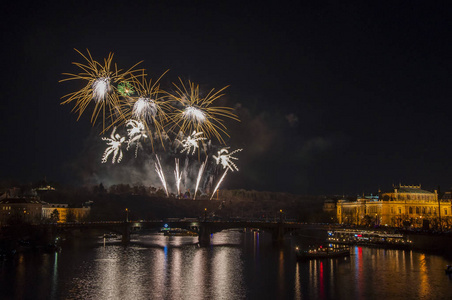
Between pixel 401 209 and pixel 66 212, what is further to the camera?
pixel 66 212

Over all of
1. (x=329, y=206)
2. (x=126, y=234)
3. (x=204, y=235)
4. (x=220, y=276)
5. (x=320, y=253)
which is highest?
(x=329, y=206)

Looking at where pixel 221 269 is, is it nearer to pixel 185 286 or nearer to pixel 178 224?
pixel 185 286

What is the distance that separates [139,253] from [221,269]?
23072 mm

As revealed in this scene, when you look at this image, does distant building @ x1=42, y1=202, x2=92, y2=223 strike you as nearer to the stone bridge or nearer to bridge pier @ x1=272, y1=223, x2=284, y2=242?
the stone bridge

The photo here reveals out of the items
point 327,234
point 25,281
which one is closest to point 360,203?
point 327,234

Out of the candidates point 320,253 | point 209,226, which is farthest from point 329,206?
point 320,253

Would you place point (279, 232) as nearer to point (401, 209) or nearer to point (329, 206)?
point (401, 209)

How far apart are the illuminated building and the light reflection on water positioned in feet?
168

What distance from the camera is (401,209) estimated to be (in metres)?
126

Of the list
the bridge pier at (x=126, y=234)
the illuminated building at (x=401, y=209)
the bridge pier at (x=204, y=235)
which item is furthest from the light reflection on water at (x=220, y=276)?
the illuminated building at (x=401, y=209)

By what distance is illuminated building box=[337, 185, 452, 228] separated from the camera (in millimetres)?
121875

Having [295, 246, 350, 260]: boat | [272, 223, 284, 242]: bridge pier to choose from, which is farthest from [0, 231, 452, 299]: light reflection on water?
[272, 223, 284, 242]: bridge pier

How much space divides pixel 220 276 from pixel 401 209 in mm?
87773

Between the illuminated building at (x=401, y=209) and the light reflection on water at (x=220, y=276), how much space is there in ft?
168
